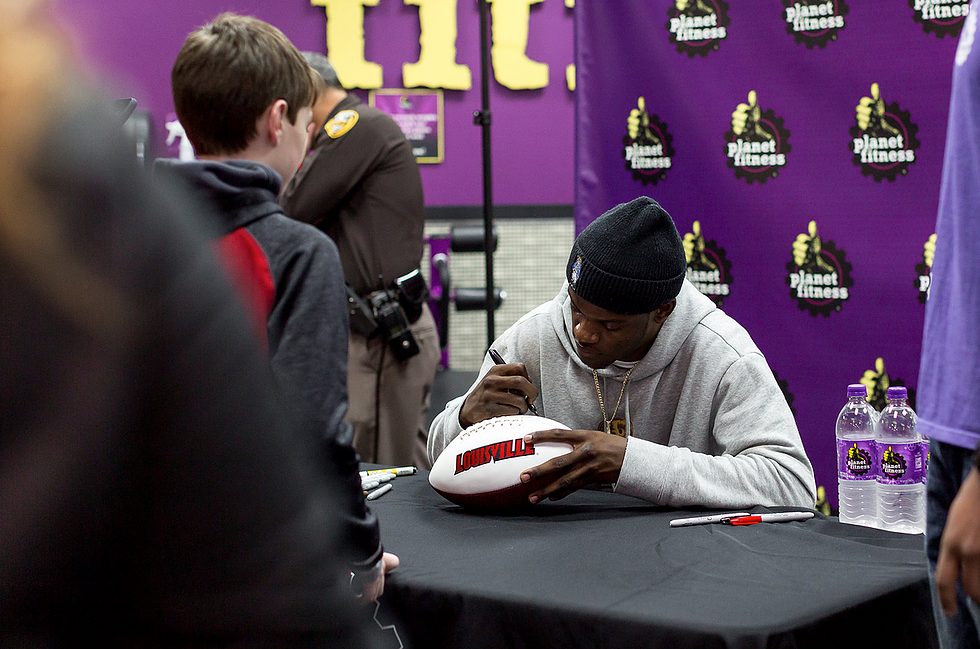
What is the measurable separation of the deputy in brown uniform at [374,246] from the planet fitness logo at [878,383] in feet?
4.25

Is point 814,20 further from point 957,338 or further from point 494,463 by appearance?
point 957,338

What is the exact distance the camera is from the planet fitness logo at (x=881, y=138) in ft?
8.95

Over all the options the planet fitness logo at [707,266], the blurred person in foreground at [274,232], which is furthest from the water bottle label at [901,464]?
the blurred person in foreground at [274,232]

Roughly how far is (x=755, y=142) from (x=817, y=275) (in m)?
0.40

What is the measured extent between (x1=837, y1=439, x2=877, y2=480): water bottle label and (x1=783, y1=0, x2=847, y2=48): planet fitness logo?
106 centimetres

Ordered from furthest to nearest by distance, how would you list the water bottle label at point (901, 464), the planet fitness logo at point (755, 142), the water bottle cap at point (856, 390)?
1. the planet fitness logo at point (755, 142)
2. the water bottle cap at point (856, 390)
3. the water bottle label at point (901, 464)

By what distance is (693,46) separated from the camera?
2.98 metres

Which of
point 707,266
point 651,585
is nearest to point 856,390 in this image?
point 707,266

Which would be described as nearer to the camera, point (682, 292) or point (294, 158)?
point (294, 158)

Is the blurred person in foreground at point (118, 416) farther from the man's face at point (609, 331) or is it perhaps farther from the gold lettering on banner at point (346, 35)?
the gold lettering on banner at point (346, 35)

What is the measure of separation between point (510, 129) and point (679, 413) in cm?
446

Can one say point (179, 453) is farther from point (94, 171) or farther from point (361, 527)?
point (361, 527)

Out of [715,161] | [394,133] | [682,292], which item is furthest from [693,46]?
[682,292]

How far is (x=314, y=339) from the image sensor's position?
1.50 meters
